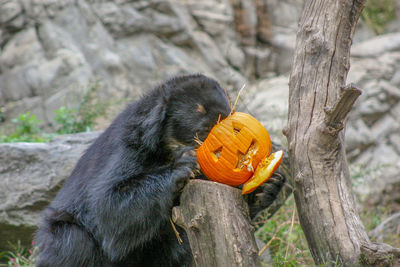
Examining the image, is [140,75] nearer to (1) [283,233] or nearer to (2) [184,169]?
(1) [283,233]

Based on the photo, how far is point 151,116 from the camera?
10.7 feet

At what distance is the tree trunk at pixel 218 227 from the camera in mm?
2344

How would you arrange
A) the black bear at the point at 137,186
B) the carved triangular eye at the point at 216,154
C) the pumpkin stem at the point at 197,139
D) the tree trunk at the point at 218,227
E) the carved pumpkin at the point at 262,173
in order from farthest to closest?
the pumpkin stem at the point at 197,139 → the black bear at the point at 137,186 → the carved triangular eye at the point at 216,154 → the carved pumpkin at the point at 262,173 → the tree trunk at the point at 218,227

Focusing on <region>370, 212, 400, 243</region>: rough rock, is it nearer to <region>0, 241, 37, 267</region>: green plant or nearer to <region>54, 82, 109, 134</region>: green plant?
<region>0, 241, 37, 267</region>: green plant

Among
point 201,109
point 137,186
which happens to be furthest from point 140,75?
point 137,186

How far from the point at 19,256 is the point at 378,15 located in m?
11.3

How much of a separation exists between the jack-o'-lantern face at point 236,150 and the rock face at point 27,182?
2503 millimetres

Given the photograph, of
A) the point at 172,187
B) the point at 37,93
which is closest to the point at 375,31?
the point at 37,93

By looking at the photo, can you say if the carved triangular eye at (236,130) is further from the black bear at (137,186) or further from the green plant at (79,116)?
the green plant at (79,116)

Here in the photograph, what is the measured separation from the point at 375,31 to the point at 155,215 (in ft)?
36.8

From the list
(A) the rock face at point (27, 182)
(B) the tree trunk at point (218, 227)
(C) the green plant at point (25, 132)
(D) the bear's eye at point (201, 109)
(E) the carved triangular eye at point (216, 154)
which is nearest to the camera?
(B) the tree trunk at point (218, 227)

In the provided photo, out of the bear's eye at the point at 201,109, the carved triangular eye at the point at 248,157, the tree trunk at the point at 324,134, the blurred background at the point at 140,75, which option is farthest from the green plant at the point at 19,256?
the tree trunk at the point at 324,134

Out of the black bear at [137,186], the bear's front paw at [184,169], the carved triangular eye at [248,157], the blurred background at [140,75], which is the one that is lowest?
the blurred background at [140,75]

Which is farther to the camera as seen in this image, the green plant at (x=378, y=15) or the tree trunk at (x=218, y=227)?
the green plant at (x=378, y=15)
